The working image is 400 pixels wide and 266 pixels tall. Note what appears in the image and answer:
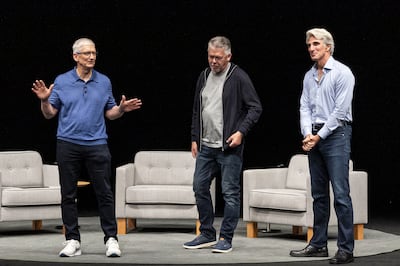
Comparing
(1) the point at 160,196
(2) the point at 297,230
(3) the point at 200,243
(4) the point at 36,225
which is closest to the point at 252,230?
(2) the point at 297,230

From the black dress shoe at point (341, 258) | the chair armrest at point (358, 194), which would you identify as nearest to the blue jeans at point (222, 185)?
the black dress shoe at point (341, 258)

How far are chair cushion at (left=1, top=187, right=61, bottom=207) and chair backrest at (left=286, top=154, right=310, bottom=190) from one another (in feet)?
6.44

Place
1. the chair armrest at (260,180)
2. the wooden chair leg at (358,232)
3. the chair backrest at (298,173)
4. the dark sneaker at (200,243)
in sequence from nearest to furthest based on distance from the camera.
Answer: the dark sneaker at (200,243) < the wooden chair leg at (358,232) < the chair armrest at (260,180) < the chair backrest at (298,173)

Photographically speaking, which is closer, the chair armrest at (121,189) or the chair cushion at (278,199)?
the chair cushion at (278,199)

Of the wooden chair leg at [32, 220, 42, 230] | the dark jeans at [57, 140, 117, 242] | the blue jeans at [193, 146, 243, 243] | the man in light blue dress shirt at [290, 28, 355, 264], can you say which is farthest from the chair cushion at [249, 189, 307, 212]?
the wooden chair leg at [32, 220, 42, 230]

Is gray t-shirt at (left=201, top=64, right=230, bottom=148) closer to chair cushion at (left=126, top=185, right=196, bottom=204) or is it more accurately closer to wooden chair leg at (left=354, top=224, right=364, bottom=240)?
chair cushion at (left=126, top=185, right=196, bottom=204)

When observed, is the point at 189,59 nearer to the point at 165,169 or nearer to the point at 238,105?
the point at 165,169

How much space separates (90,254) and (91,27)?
13.4 ft

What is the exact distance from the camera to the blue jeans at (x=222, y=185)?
739 cm

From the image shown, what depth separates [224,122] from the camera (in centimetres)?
733

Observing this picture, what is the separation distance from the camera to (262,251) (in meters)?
7.55

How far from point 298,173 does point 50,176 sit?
85.3 inches

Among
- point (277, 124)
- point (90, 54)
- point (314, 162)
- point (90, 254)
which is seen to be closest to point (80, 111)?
point (90, 54)

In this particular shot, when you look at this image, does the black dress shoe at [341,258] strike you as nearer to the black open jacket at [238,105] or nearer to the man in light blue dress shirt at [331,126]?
the man in light blue dress shirt at [331,126]
